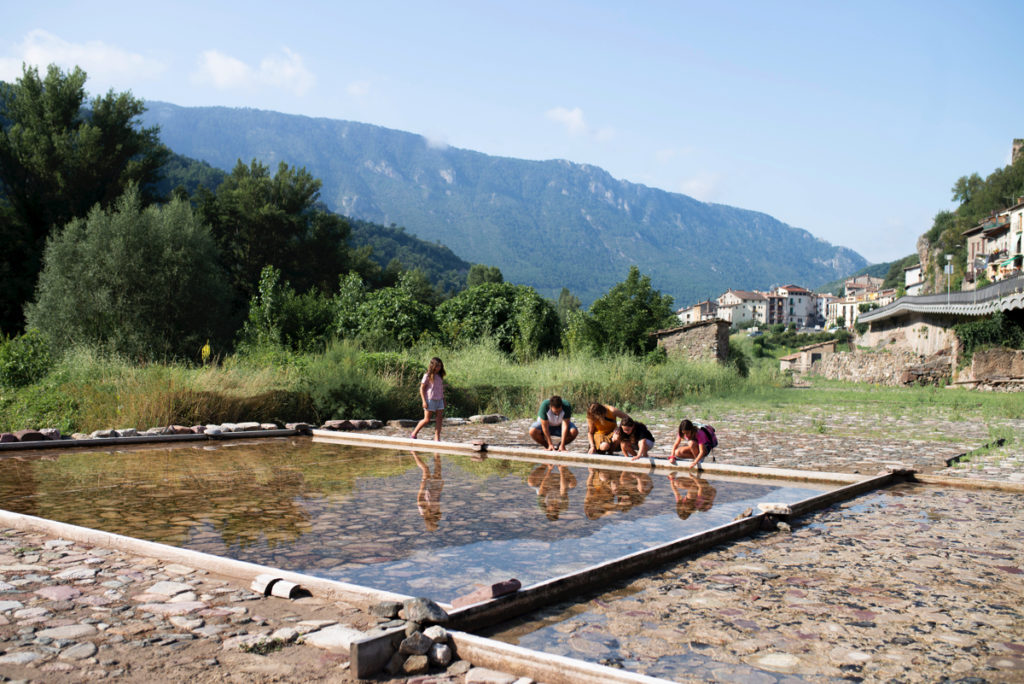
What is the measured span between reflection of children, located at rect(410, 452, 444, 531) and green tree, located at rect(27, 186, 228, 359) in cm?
1781

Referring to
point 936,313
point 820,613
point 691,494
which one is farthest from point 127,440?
point 936,313

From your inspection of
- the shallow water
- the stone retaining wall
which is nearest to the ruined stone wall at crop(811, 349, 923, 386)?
the stone retaining wall

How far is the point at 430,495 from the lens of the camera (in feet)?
24.3

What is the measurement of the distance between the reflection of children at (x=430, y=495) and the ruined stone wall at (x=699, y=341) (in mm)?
16762

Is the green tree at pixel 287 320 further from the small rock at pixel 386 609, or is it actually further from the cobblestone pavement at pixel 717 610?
the small rock at pixel 386 609

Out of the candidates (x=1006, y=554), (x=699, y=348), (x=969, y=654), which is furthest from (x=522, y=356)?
(x=969, y=654)

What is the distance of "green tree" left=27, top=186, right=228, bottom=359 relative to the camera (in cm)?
2502

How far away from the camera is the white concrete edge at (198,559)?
12.7ft

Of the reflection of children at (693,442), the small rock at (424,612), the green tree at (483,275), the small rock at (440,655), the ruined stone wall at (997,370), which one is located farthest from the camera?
the green tree at (483,275)

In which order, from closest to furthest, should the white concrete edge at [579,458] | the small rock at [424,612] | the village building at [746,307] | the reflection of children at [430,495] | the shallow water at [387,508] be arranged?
the small rock at [424,612], the shallow water at [387,508], the reflection of children at [430,495], the white concrete edge at [579,458], the village building at [746,307]

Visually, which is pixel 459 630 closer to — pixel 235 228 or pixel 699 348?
pixel 699 348

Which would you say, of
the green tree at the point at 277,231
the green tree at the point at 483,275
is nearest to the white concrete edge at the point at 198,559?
the green tree at the point at 277,231

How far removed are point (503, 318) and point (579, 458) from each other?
52.5ft

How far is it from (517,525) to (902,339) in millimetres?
40048
